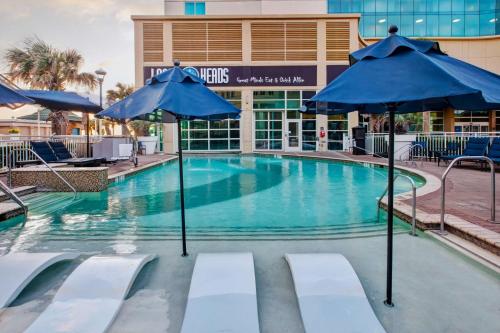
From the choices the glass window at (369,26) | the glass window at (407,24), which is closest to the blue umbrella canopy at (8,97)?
the glass window at (369,26)

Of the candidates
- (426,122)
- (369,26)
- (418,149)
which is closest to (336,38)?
(418,149)

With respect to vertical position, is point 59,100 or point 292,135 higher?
point 59,100

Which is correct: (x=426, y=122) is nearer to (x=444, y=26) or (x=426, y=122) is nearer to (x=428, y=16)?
(x=444, y=26)

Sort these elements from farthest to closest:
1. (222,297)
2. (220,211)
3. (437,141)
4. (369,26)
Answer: (369,26)
(437,141)
(220,211)
(222,297)

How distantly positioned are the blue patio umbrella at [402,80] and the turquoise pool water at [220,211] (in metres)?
2.49

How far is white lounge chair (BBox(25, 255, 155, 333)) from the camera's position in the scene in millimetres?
Result: 2341

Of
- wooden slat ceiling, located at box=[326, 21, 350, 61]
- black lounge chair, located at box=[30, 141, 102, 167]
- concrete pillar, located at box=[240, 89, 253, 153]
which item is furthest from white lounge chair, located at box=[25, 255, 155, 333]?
wooden slat ceiling, located at box=[326, 21, 350, 61]

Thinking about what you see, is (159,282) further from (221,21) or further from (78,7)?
(221,21)

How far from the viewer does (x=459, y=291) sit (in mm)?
2885

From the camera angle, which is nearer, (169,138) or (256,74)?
(256,74)

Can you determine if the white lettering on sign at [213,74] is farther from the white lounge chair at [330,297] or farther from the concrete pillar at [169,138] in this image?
the white lounge chair at [330,297]

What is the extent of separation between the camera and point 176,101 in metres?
3.66

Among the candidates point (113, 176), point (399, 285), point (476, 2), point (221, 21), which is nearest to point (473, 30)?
point (476, 2)

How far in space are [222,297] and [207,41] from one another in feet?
75.6
